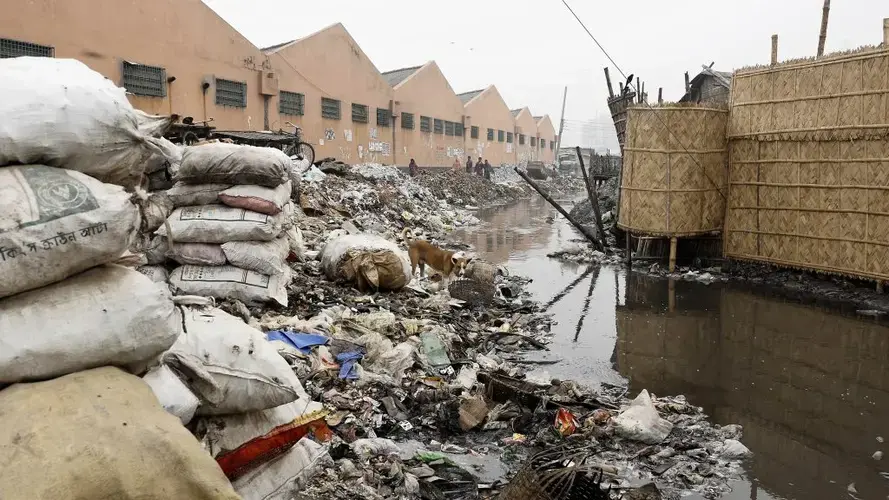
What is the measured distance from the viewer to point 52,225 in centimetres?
186

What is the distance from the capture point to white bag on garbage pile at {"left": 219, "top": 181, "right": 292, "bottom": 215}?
207 inches

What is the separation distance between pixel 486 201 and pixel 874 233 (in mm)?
18376

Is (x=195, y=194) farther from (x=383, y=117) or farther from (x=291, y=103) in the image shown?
(x=383, y=117)

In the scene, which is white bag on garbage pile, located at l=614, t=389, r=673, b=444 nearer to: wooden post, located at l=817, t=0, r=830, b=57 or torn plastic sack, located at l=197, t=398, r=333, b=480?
torn plastic sack, located at l=197, t=398, r=333, b=480

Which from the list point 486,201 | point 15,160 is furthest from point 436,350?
point 486,201

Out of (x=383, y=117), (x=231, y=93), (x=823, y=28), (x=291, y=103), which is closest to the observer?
(x=823, y=28)

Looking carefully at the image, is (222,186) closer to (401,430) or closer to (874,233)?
(401,430)

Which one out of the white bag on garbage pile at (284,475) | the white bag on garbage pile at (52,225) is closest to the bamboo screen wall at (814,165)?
the white bag on garbage pile at (284,475)

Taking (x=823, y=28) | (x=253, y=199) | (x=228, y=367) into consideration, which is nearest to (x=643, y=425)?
(x=228, y=367)

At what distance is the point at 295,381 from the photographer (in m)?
2.71

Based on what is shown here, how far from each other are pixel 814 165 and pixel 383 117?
661 inches

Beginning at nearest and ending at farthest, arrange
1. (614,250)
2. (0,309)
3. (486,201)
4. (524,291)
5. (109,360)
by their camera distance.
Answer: (0,309)
(109,360)
(524,291)
(614,250)
(486,201)

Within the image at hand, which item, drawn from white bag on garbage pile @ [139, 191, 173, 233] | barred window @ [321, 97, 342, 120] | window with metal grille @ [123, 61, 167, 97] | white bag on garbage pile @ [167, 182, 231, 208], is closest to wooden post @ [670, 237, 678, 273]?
white bag on garbage pile @ [167, 182, 231, 208]

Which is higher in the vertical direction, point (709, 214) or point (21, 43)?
point (21, 43)
